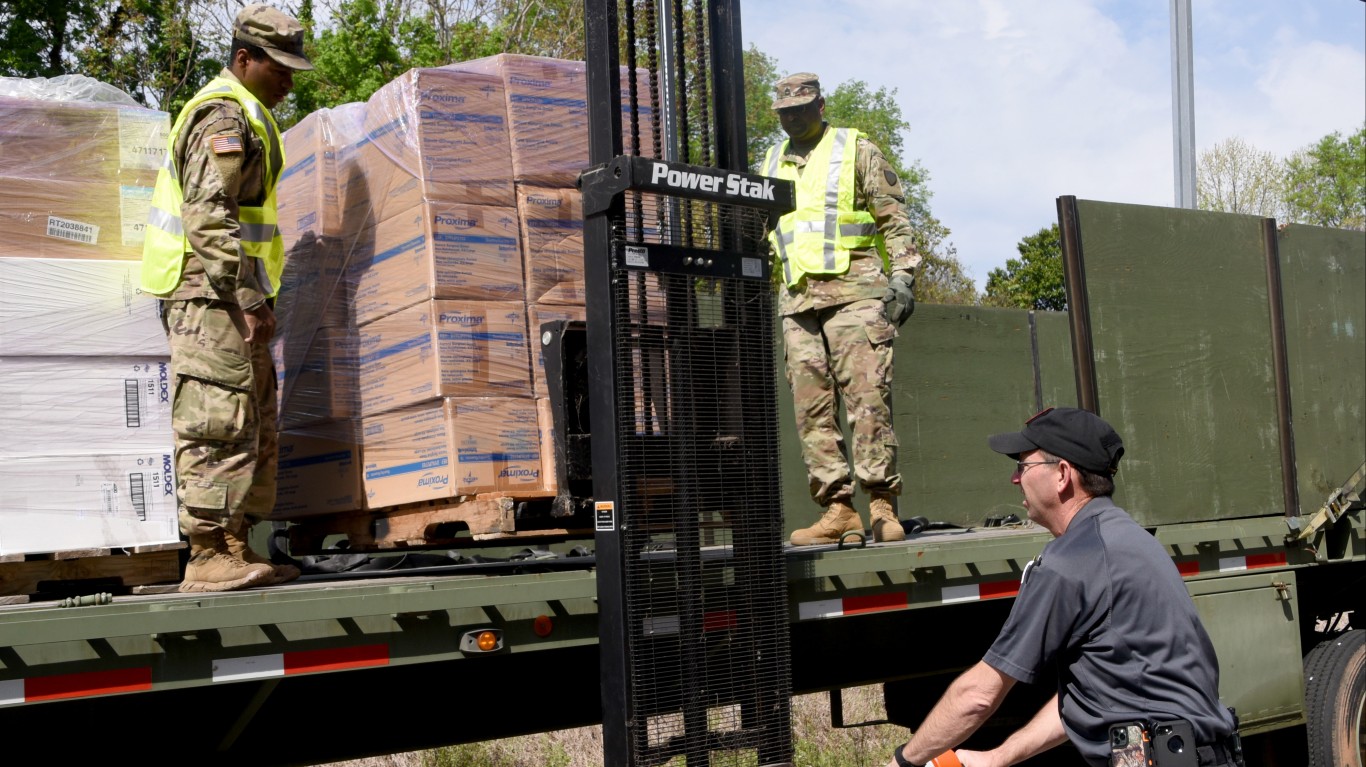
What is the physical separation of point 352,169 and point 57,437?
1.46m

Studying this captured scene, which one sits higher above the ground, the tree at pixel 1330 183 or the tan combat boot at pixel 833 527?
the tree at pixel 1330 183

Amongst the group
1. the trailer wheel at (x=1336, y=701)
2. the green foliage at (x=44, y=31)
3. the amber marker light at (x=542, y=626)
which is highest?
the green foliage at (x=44, y=31)

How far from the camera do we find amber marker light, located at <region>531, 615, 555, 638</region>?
3338 mm

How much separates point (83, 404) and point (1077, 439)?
2608 millimetres

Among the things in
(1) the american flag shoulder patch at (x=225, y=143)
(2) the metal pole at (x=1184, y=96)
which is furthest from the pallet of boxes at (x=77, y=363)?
(2) the metal pole at (x=1184, y=96)

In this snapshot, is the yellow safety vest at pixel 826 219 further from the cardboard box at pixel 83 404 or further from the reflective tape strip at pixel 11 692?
the reflective tape strip at pixel 11 692

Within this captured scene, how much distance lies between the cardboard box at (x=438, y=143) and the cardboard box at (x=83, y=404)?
0.97m

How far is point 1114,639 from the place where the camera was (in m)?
2.82

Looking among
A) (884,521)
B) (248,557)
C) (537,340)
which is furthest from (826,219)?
(248,557)

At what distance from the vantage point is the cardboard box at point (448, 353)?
13.7 ft

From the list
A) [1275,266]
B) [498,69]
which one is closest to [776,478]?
[498,69]

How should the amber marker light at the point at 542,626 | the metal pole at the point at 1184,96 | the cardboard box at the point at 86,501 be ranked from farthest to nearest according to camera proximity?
the metal pole at the point at 1184,96 → the cardboard box at the point at 86,501 → the amber marker light at the point at 542,626

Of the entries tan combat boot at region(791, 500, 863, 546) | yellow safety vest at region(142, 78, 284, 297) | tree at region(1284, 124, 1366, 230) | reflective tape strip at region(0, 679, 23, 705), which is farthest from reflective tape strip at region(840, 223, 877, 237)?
tree at region(1284, 124, 1366, 230)

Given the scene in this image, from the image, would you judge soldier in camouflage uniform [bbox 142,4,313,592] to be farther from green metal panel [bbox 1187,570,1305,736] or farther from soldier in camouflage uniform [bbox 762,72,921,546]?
green metal panel [bbox 1187,570,1305,736]
